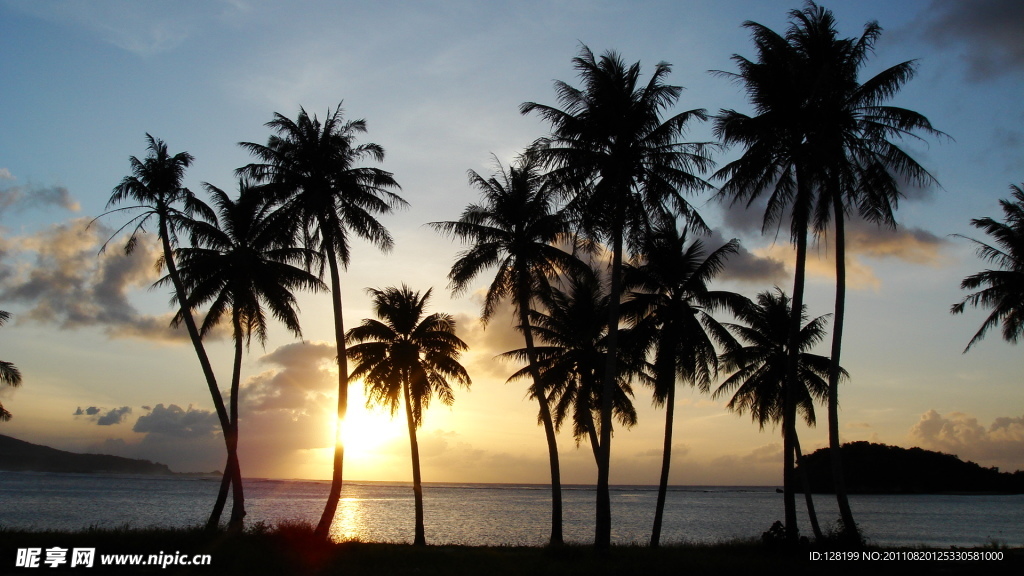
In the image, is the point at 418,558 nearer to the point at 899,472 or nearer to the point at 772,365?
the point at 772,365

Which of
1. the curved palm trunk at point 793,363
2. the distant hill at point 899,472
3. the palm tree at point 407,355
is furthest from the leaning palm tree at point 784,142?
the distant hill at point 899,472

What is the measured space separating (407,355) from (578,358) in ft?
27.6

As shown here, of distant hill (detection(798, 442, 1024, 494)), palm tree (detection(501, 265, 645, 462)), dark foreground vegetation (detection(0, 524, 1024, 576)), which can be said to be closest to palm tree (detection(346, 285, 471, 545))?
palm tree (detection(501, 265, 645, 462))

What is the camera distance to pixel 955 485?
129875mm

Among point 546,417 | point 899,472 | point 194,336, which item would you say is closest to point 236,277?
point 194,336

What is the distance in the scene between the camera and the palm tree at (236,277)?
27578 mm

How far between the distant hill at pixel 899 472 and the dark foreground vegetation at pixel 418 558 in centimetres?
12393

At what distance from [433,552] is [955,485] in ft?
485

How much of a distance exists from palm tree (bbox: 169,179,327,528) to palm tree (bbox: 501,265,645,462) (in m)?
10.9

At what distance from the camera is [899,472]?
128875 millimetres

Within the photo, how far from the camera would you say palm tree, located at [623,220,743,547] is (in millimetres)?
25422

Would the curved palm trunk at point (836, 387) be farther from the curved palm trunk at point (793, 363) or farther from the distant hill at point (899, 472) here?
the distant hill at point (899, 472)

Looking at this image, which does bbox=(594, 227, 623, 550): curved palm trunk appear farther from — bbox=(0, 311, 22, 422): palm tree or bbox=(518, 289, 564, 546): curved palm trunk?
bbox=(0, 311, 22, 422): palm tree

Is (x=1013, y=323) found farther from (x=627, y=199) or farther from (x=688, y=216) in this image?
(x=627, y=199)
